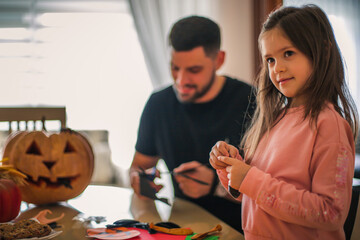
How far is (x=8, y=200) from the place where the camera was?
41.2 inches

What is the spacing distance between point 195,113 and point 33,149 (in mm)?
699

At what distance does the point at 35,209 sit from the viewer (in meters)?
1.31

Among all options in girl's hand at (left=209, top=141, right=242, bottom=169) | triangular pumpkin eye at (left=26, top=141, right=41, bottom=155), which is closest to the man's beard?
triangular pumpkin eye at (left=26, top=141, right=41, bottom=155)

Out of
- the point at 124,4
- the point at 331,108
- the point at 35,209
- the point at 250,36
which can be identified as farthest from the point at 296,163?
the point at 124,4

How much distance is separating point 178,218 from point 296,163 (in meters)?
0.52

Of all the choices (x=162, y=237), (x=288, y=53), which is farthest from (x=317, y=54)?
(x=162, y=237)

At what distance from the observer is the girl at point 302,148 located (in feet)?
2.34

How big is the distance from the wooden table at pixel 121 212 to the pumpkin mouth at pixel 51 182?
0.07m

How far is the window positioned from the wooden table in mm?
1734

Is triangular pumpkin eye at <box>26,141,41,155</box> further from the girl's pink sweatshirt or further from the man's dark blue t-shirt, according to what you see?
the girl's pink sweatshirt

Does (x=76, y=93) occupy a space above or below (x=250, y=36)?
below

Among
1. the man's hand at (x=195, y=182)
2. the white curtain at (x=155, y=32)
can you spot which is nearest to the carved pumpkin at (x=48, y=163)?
the man's hand at (x=195, y=182)

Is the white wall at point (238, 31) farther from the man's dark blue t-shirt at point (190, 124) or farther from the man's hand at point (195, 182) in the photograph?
the man's hand at point (195, 182)

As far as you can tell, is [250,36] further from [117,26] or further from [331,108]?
[331,108]
